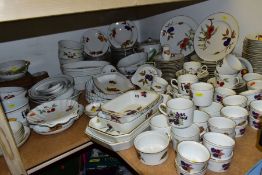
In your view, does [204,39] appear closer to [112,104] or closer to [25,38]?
[112,104]

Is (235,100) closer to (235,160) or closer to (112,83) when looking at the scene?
(235,160)

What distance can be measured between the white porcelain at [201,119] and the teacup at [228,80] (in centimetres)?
18

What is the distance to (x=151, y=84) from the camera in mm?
1112

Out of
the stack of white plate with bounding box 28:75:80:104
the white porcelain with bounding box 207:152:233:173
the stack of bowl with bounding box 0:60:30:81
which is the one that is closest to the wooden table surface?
the white porcelain with bounding box 207:152:233:173

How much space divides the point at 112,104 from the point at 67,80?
1.25 ft

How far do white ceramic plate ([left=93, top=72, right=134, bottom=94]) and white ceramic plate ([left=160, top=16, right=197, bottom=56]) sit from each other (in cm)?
37

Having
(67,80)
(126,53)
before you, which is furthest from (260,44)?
(67,80)

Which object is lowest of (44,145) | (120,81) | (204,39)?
(44,145)

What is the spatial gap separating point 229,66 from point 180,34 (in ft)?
1.44

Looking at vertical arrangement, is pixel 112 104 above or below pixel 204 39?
below

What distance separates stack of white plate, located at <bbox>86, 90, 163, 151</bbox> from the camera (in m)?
0.79

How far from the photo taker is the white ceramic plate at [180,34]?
4.29 ft

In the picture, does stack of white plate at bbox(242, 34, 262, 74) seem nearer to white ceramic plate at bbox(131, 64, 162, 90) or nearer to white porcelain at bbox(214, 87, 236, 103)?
white porcelain at bbox(214, 87, 236, 103)

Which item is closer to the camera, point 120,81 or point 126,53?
point 120,81
